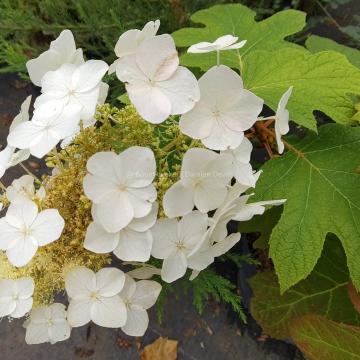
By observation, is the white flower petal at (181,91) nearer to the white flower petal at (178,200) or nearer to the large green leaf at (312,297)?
the white flower petal at (178,200)

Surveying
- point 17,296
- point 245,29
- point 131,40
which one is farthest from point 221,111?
point 245,29

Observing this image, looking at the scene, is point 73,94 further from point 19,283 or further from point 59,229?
point 19,283

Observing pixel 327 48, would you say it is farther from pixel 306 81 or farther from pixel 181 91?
pixel 181 91

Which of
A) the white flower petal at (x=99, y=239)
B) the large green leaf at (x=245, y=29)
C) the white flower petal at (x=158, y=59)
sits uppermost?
the white flower petal at (x=158, y=59)

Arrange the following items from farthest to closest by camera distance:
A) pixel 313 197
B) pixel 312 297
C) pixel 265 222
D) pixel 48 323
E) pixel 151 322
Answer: pixel 151 322, pixel 312 297, pixel 265 222, pixel 313 197, pixel 48 323

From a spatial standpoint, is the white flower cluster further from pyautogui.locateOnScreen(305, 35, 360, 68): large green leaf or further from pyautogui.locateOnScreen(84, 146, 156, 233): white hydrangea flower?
pyautogui.locateOnScreen(305, 35, 360, 68): large green leaf

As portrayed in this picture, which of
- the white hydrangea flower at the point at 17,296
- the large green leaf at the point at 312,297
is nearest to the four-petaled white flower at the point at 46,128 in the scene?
the white hydrangea flower at the point at 17,296

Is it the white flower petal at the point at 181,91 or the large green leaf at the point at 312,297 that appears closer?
the white flower petal at the point at 181,91

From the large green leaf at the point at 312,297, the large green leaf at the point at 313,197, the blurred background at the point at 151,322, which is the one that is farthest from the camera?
the blurred background at the point at 151,322
